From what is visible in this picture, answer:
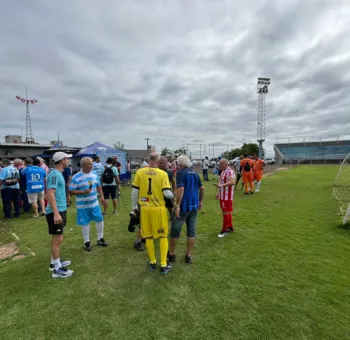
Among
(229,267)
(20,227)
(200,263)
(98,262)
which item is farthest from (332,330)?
(20,227)

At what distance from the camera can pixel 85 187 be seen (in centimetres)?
415

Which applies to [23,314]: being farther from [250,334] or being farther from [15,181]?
[15,181]

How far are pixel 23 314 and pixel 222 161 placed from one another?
434 cm

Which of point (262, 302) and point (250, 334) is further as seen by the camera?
point (262, 302)

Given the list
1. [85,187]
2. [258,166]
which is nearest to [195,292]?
[85,187]

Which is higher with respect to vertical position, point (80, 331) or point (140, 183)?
point (140, 183)

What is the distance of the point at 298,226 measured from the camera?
5.82 m

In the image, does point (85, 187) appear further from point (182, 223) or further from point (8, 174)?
point (8, 174)

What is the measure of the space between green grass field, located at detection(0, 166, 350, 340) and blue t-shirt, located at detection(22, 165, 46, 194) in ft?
7.75

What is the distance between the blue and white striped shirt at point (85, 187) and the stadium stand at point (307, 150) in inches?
2121

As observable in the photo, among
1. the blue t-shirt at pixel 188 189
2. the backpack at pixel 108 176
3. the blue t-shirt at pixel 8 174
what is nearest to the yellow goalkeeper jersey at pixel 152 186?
the blue t-shirt at pixel 188 189

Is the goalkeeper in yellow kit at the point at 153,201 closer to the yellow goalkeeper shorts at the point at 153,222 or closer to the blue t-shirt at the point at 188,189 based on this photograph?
the yellow goalkeeper shorts at the point at 153,222

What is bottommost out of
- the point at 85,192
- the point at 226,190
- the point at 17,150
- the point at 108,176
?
the point at 226,190

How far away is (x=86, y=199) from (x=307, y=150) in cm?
6546
